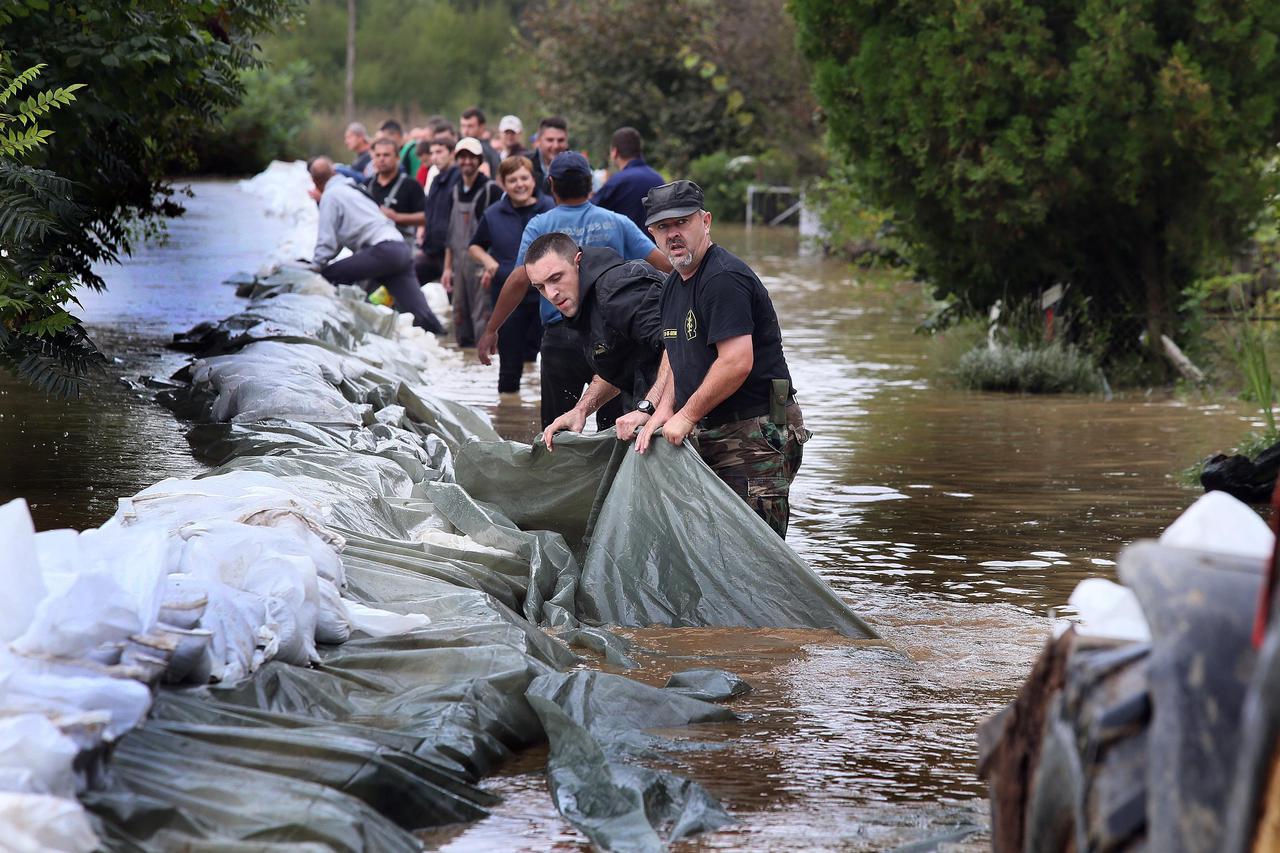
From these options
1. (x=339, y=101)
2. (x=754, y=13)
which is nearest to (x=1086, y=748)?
(x=754, y=13)

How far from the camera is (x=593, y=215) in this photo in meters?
8.90

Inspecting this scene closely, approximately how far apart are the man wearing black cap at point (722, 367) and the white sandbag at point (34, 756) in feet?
10.3

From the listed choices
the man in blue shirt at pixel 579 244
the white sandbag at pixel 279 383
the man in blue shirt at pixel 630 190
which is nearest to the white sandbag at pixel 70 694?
the man in blue shirt at pixel 579 244

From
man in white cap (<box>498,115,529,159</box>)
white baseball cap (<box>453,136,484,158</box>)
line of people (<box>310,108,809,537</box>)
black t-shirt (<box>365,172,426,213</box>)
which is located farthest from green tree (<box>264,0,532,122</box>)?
line of people (<box>310,108,809,537</box>)

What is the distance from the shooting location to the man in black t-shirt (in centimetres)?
1623

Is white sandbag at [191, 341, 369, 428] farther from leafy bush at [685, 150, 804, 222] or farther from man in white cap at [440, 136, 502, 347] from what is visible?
leafy bush at [685, 150, 804, 222]

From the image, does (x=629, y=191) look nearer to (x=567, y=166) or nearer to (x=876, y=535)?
(x=567, y=166)

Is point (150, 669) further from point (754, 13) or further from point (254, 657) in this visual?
point (754, 13)

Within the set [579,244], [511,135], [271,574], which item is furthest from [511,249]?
[271,574]

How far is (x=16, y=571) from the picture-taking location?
3539mm

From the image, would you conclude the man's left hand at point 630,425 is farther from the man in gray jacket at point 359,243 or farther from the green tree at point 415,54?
the green tree at point 415,54

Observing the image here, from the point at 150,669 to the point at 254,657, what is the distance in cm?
63

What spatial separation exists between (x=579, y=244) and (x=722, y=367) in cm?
272

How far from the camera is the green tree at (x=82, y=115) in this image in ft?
21.6
